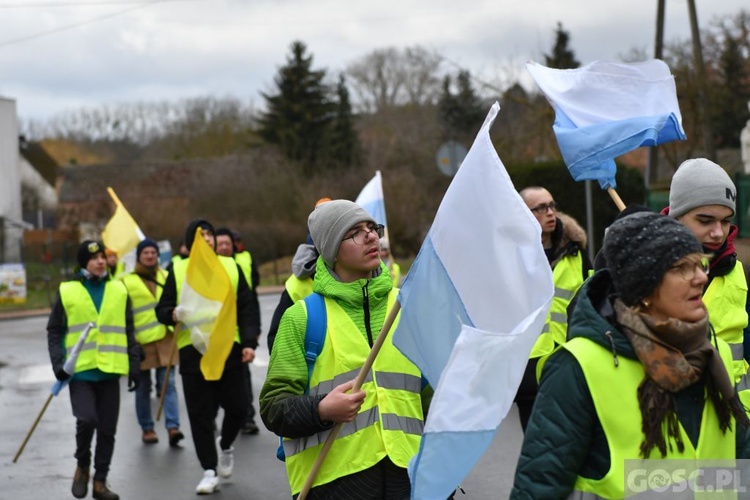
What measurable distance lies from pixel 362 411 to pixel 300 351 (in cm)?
32

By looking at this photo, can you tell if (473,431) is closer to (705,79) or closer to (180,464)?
(180,464)

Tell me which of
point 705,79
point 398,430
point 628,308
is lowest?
point 398,430

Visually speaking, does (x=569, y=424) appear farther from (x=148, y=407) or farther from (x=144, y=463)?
(x=148, y=407)

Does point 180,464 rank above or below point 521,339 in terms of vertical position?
below

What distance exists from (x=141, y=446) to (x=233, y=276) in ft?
7.98

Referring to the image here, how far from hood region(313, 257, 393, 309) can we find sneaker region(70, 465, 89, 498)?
4.41 meters

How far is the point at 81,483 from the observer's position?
8.27 metres

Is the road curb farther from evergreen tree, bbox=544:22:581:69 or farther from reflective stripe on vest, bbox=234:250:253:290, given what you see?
evergreen tree, bbox=544:22:581:69

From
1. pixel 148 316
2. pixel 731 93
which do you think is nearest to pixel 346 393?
pixel 148 316

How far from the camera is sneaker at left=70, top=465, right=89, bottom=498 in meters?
8.21

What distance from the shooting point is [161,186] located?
2146 inches

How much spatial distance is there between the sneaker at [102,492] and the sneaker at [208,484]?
23.2 inches

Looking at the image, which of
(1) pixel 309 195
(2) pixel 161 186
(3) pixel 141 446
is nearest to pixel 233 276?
(3) pixel 141 446

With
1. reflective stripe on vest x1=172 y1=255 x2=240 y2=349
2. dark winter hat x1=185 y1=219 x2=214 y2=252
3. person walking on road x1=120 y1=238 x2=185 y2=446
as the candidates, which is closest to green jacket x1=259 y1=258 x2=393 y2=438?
reflective stripe on vest x1=172 y1=255 x2=240 y2=349
